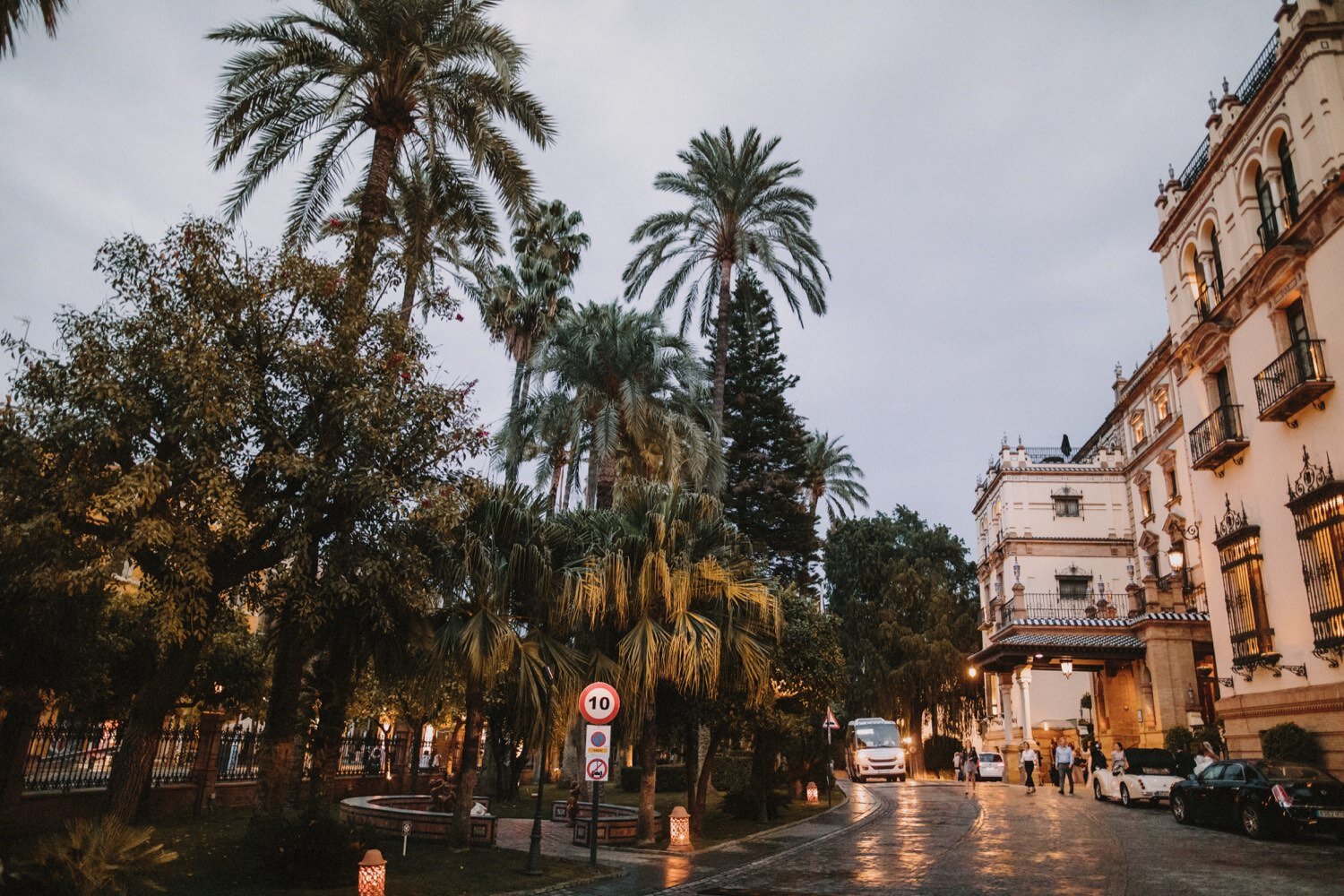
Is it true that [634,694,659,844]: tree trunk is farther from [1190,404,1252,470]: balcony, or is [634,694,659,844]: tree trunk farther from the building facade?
[1190,404,1252,470]: balcony

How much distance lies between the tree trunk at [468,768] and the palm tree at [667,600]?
200 centimetres

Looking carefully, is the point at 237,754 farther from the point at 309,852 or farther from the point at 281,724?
the point at 309,852

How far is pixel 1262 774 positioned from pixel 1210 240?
1444 centimetres

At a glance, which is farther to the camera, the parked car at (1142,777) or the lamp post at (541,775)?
the parked car at (1142,777)

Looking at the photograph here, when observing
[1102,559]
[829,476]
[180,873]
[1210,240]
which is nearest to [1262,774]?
[1210,240]

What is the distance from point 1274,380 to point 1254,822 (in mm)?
9317

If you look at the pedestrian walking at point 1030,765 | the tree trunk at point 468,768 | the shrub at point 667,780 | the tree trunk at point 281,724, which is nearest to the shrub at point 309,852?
the tree trunk at point 281,724

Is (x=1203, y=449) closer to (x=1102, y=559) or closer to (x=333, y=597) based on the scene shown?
(x=333, y=597)

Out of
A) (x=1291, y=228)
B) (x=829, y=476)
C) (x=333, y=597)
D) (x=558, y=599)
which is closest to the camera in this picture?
(x=333, y=597)

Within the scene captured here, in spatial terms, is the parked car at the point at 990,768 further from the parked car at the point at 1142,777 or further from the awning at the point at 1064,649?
the parked car at the point at 1142,777

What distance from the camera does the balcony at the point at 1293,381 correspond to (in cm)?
1795

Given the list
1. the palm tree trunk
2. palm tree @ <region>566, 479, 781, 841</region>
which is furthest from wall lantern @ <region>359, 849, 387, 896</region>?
the palm tree trunk

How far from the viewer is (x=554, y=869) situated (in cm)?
1326

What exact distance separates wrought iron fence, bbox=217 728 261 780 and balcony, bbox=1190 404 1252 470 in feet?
78.5
